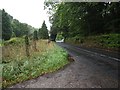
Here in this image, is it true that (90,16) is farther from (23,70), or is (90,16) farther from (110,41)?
(23,70)

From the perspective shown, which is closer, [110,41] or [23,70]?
[23,70]

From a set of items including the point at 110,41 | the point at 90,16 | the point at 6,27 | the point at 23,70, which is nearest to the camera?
the point at 23,70

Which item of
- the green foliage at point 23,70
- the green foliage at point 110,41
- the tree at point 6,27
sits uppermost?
the tree at point 6,27

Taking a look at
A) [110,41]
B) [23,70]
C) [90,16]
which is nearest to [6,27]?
[90,16]

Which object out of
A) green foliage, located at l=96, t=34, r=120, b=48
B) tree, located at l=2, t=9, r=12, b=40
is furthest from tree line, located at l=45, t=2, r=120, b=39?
tree, located at l=2, t=9, r=12, b=40

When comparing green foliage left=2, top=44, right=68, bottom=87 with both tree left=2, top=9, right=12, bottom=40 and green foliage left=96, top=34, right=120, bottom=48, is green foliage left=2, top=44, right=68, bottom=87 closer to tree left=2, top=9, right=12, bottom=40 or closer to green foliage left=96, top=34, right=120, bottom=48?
green foliage left=96, top=34, right=120, bottom=48

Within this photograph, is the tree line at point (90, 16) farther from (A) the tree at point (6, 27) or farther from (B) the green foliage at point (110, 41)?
(A) the tree at point (6, 27)

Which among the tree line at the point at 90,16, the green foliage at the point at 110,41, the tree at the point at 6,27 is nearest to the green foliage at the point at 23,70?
the green foliage at the point at 110,41

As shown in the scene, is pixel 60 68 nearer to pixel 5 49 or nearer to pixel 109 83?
pixel 109 83

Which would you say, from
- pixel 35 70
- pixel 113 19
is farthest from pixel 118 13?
pixel 35 70

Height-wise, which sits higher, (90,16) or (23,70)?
(90,16)

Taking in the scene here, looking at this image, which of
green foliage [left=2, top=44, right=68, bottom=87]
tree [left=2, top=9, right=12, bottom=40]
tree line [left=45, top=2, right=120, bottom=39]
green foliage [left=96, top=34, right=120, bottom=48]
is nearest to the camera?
green foliage [left=2, top=44, right=68, bottom=87]

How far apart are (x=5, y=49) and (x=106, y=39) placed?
15251 millimetres

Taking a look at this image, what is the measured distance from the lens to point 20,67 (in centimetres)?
998
